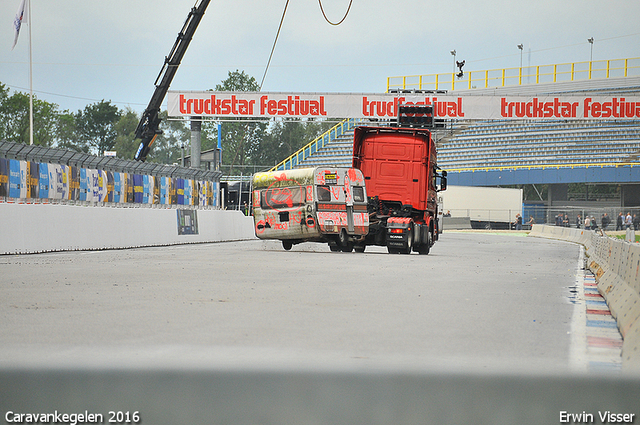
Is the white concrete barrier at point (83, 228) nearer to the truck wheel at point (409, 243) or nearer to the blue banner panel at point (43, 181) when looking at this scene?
the blue banner panel at point (43, 181)

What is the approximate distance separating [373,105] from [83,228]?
29.0 metres

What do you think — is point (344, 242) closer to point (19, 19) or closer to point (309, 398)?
point (309, 398)

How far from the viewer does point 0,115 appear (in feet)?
298

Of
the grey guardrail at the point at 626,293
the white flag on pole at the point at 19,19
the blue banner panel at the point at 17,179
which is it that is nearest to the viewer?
the grey guardrail at the point at 626,293

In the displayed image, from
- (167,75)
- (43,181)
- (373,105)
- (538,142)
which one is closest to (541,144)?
(538,142)

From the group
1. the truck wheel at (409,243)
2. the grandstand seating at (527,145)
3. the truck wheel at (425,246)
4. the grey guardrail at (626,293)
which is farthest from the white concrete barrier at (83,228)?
the grandstand seating at (527,145)

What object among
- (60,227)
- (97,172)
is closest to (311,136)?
(97,172)

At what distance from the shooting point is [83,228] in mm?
20375

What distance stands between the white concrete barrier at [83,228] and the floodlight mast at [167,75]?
812 inches

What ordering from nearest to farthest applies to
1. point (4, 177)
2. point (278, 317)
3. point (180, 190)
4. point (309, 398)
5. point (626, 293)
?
point (309, 398) < point (278, 317) < point (626, 293) < point (4, 177) < point (180, 190)

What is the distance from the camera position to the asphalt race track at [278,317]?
18.2 feet

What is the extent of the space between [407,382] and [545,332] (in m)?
3.32

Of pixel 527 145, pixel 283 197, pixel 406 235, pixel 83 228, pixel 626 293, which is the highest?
pixel 527 145

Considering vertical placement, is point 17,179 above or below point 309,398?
above
